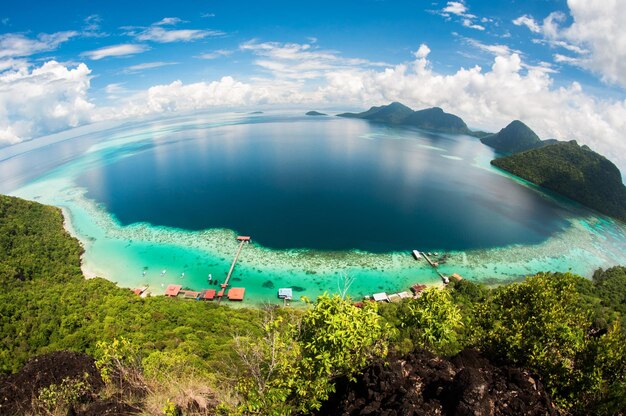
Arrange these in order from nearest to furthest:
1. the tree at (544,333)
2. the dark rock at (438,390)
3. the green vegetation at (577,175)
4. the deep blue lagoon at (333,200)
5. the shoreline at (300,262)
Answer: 1. the dark rock at (438,390)
2. the tree at (544,333)
3. the shoreline at (300,262)
4. the deep blue lagoon at (333,200)
5. the green vegetation at (577,175)

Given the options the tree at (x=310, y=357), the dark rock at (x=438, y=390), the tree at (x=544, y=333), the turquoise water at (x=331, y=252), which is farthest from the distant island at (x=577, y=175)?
the tree at (x=310, y=357)

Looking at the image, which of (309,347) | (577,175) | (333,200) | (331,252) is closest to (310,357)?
(309,347)

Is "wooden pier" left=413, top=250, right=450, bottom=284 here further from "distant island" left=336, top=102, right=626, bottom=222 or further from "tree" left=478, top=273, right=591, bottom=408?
"distant island" left=336, top=102, right=626, bottom=222

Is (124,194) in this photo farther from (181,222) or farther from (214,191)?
(181,222)

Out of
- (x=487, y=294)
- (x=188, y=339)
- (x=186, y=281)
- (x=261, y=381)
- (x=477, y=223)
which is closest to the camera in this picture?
(x=261, y=381)

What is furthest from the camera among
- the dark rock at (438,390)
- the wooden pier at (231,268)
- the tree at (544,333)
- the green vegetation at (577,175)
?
the green vegetation at (577,175)

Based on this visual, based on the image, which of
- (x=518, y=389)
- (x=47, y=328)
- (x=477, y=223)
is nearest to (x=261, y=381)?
(x=518, y=389)

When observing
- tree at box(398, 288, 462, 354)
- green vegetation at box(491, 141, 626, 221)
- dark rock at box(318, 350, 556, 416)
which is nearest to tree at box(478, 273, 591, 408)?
dark rock at box(318, 350, 556, 416)

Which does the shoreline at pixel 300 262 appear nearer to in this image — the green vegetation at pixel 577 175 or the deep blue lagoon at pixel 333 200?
the deep blue lagoon at pixel 333 200

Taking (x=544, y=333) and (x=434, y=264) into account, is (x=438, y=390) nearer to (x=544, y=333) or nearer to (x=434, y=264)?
(x=544, y=333)
